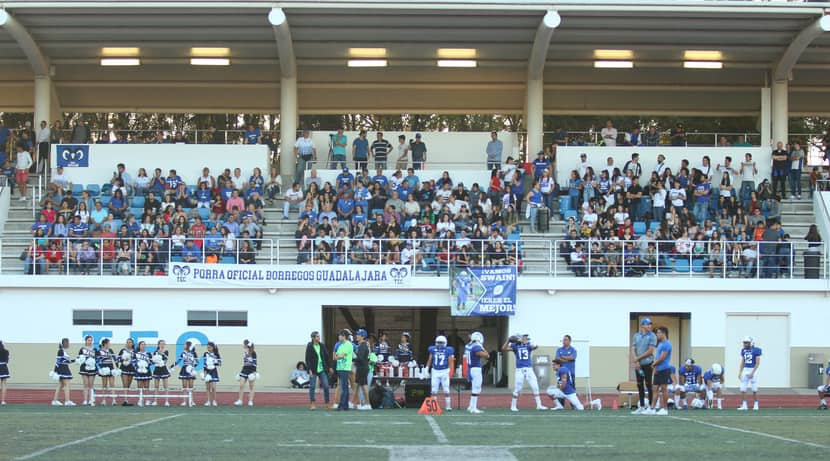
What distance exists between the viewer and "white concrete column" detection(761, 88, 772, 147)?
3625cm

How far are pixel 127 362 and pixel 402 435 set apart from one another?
1128cm

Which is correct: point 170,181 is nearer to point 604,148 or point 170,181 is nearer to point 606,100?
point 604,148

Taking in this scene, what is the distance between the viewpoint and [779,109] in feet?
120

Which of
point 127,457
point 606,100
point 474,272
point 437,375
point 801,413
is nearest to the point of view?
point 127,457

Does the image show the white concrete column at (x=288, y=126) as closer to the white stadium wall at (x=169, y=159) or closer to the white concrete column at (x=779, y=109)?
the white stadium wall at (x=169, y=159)

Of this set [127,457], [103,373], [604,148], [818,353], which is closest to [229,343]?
[103,373]

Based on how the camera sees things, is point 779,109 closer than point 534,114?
No

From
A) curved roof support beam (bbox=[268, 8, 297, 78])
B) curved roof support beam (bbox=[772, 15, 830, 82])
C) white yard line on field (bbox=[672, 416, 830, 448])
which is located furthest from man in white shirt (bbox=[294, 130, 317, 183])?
white yard line on field (bbox=[672, 416, 830, 448])

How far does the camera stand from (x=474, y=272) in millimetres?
29484

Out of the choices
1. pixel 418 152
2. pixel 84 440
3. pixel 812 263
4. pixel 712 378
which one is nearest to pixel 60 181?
pixel 418 152

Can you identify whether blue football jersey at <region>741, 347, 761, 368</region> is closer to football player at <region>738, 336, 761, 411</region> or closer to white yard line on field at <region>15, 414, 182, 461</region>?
football player at <region>738, 336, 761, 411</region>

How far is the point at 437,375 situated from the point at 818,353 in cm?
1177

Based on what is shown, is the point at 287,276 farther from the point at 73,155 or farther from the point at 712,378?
the point at 712,378

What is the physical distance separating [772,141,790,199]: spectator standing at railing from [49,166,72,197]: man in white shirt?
19661 millimetres
